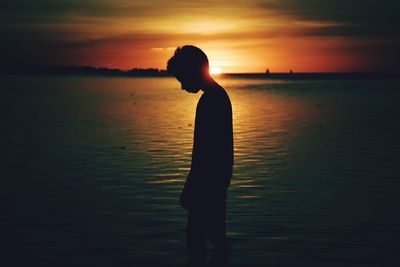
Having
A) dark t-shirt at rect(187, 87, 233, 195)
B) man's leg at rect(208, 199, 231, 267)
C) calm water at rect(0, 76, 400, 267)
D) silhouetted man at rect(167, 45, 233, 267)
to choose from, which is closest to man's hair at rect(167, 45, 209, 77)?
silhouetted man at rect(167, 45, 233, 267)

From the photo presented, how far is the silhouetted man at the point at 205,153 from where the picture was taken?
5.83 metres

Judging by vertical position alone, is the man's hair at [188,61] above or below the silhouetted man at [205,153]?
above

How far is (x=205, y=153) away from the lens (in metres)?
5.95

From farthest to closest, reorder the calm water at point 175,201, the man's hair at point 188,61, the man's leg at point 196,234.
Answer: the calm water at point 175,201 < the man's leg at point 196,234 < the man's hair at point 188,61

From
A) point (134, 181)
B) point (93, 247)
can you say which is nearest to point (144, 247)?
Answer: point (93, 247)

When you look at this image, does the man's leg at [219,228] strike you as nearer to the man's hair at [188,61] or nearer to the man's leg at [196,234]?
the man's leg at [196,234]

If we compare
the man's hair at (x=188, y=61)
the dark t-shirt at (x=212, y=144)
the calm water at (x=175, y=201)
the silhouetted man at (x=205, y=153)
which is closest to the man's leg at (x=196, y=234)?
the silhouetted man at (x=205, y=153)

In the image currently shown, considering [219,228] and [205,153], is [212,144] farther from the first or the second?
[219,228]

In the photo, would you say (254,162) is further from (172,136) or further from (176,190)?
(172,136)

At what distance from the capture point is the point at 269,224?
9820 mm

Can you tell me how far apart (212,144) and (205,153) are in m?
0.11

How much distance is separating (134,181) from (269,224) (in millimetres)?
4788

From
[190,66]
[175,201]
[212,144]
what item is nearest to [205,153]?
[212,144]

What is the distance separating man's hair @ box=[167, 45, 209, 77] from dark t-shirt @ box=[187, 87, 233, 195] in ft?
0.80
